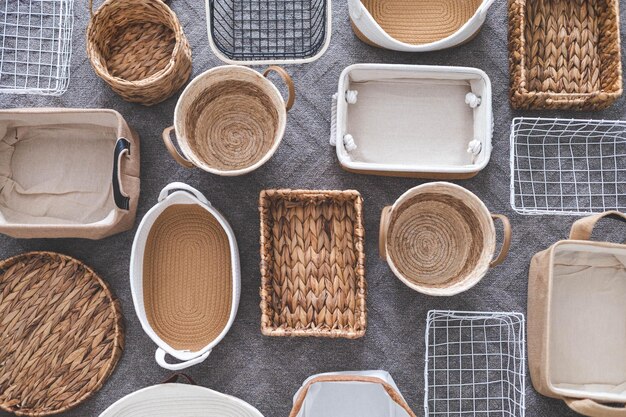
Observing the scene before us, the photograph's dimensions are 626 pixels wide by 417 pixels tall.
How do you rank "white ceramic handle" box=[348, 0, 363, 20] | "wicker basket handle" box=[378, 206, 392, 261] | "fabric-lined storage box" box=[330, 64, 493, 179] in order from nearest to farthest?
"wicker basket handle" box=[378, 206, 392, 261] < "white ceramic handle" box=[348, 0, 363, 20] < "fabric-lined storage box" box=[330, 64, 493, 179]

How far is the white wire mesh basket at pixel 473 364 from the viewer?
165cm

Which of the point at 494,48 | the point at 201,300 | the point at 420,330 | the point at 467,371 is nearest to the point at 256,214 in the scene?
the point at 201,300

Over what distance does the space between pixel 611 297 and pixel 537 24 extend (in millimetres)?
826

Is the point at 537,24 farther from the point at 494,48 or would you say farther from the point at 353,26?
the point at 353,26

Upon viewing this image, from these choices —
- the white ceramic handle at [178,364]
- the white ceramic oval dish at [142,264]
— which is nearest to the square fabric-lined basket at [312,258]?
the white ceramic oval dish at [142,264]

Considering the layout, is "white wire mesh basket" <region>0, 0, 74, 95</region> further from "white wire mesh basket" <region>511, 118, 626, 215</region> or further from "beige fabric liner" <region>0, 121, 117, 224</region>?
"white wire mesh basket" <region>511, 118, 626, 215</region>

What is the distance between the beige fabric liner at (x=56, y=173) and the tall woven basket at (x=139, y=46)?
0.56ft

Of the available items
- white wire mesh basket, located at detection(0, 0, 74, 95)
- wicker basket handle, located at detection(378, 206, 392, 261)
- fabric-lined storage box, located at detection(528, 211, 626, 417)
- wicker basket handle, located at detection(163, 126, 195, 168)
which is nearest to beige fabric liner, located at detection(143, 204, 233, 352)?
wicker basket handle, located at detection(163, 126, 195, 168)

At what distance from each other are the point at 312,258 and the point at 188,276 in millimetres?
359

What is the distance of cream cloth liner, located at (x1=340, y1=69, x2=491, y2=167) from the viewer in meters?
1.65

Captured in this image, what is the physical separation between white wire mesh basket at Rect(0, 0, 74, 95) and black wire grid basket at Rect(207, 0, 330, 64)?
470mm

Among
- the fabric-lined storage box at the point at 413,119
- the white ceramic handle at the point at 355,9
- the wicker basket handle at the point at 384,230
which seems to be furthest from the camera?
the fabric-lined storage box at the point at 413,119

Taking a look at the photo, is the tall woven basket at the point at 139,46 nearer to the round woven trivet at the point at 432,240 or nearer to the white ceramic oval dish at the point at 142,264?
the white ceramic oval dish at the point at 142,264

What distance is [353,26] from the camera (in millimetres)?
1709
